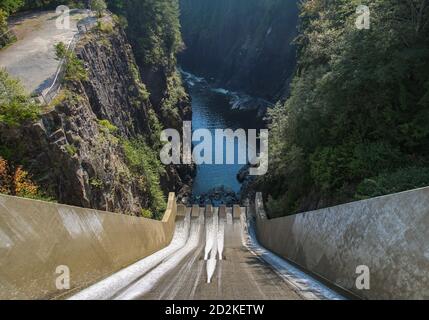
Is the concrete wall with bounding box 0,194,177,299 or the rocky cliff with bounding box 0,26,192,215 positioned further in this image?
the rocky cliff with bounding box 0,26,192,215

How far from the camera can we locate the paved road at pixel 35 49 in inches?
747

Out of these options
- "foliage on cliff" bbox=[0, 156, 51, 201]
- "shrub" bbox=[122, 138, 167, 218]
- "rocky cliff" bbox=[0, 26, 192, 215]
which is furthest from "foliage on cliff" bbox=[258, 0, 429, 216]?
"shrub" bbox=[122, 138, 167, 218]

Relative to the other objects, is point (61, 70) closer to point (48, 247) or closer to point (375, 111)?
point (375, 111)

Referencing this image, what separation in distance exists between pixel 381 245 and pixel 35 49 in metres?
22.3

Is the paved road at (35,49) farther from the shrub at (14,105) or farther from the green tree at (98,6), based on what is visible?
the shrub at (14,105)

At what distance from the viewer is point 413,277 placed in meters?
4.52

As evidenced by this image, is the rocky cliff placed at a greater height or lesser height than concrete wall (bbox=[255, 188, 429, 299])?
greater

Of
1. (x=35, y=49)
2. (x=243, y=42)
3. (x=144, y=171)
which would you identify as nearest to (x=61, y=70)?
(x=35, y=49)

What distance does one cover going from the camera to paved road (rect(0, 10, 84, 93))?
18969 millimetres

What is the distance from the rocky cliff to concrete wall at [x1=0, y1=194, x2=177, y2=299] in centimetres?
748

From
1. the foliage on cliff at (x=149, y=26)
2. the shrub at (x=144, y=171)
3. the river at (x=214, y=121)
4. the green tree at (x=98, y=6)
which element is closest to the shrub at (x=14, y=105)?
the shrub at (x=144, y=171)

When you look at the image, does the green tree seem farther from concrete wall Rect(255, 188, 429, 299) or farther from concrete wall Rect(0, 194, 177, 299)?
concrete wall Rect(255, 188, 429, 299)

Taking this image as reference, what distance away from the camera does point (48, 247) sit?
5469 millimetres
